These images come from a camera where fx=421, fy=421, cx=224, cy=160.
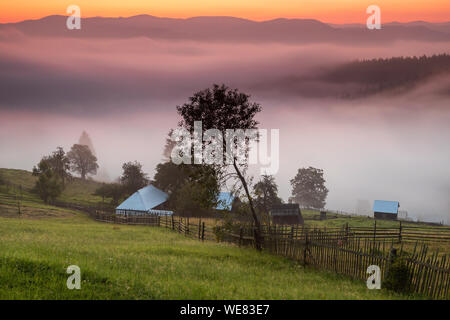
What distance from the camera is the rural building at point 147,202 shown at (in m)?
70.9

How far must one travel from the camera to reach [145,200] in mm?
72562

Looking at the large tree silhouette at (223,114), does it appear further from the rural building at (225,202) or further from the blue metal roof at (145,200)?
the blue metal roof at (145,200)

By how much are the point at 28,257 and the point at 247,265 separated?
9.76 meters

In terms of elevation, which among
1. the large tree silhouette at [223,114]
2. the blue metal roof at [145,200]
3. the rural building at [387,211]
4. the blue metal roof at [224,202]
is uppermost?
the large tree silhouette at [223,114]

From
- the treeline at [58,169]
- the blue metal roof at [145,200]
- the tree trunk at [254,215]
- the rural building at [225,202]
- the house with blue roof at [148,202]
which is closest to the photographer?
the rural building at [225,202]

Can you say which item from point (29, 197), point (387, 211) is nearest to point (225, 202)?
point (387, 211)

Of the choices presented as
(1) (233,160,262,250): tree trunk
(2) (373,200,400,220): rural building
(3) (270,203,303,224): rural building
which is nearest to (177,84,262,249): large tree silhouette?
(1) (233,160,262,250): tree trunk

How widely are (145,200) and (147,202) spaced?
0.53 metres

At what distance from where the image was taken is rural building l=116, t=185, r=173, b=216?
7094cm

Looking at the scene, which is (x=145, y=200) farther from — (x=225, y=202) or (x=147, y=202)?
(x=225, y=202)

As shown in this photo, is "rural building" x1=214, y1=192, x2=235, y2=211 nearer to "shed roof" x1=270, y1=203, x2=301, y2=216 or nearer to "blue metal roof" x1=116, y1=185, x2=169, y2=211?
"shed roof" x1=270, y1=203, x2=301, y2=216

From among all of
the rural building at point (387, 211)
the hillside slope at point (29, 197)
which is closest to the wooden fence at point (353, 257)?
the hillside slope at point (29, 197)
